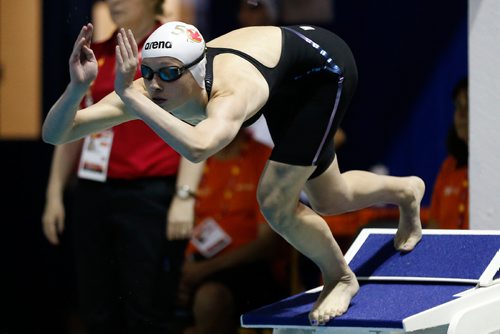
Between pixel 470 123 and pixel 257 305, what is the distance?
4.50ft

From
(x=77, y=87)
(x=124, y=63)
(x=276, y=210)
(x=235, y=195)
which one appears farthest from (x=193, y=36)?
(x=235, y=195)

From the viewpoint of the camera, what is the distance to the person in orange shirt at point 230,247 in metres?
5.55

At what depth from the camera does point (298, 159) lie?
4.04 meters

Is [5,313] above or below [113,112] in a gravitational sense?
below

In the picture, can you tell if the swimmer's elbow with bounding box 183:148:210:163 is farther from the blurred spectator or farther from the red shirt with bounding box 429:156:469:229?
the red shirt with bounding box 429:156:469:229

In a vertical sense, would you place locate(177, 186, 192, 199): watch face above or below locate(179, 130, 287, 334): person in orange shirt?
above

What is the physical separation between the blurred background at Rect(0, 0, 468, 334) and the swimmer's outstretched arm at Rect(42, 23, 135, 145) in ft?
10.7

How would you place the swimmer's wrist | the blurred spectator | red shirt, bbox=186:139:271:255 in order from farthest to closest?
red shirt, bbox=186:139:271:255
the blurred spectator
the swimmer's wrist

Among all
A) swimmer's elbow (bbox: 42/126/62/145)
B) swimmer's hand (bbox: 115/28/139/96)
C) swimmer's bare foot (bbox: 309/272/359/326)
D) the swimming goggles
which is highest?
swimmer's hand (bbox: 115/28/139/96)

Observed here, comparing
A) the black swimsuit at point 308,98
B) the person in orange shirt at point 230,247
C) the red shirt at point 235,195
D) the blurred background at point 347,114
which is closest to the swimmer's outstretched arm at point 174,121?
the black swimsuit at point 308,98

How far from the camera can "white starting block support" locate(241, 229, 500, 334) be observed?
3949 mm

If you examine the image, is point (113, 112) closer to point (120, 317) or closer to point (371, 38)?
point (120, 317)

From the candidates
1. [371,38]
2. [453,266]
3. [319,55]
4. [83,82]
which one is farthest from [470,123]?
[371,38]

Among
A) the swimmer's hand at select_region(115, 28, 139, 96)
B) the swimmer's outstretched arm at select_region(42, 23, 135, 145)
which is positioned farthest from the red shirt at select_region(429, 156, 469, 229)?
the swimmer's hand at select_region(115, 28, 139, 96)
